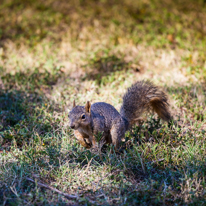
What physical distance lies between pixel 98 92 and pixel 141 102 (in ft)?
A: 4.07

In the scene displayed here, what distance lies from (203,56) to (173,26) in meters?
2.03

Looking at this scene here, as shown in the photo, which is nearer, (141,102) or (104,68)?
(141,102)

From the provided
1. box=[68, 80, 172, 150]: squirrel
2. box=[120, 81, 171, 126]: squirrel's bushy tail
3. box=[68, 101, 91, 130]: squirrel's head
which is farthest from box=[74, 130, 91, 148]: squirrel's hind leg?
box=[120, 81, 171, 126]: squirrel's bushy tail

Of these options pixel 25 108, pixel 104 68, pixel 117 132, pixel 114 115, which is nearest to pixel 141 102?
pixel 114 115

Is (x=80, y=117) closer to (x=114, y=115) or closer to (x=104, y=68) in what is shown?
(x=114, y=115)

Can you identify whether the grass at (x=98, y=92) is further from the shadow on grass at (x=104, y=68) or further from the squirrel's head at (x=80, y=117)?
the squirrel's head at (x=80, y=117)

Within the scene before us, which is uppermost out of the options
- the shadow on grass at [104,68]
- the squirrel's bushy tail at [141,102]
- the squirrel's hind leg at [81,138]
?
the shadow on grass at [104,68]

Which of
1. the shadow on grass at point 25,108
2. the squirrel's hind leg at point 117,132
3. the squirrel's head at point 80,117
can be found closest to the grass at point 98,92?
the shadow on grass at point 25,108

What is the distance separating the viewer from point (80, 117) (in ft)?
9.82

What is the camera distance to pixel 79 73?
5.30m

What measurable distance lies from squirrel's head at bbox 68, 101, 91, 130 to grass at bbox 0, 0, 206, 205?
1.20ft

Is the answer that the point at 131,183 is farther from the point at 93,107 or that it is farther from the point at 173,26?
the point at 173,26

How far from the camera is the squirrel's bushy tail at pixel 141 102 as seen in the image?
3.57 m

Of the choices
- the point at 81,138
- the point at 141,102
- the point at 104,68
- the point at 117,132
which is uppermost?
the point at 104,68
